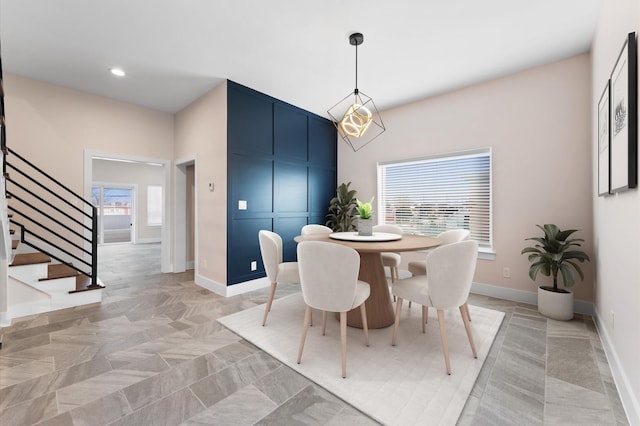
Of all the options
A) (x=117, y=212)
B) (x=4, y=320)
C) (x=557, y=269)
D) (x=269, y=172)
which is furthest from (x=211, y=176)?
(x=117, y=212)

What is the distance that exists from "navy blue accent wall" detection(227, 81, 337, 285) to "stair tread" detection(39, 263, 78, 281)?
5.77 feet

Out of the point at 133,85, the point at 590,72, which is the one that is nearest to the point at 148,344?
the point at 133,85

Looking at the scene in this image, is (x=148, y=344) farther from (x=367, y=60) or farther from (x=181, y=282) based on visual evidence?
(x=367, y=60)

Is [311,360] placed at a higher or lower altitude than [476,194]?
lower

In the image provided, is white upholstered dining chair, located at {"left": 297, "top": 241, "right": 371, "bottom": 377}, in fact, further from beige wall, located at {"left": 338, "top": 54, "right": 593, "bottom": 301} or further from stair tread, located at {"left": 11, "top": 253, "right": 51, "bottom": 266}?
stair tread, located at {"left": 11, "top": 253, "right": 51, "bottom": 266}

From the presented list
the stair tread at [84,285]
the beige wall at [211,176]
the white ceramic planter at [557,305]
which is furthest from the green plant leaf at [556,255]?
the stair tread at [84,285]

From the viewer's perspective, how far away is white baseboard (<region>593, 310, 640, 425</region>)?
1357mm

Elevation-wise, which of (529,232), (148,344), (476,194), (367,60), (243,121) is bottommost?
(148,344)

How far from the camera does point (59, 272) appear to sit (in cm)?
317

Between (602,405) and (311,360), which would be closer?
(602,405)

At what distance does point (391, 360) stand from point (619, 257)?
167 cm

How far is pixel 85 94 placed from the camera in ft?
13.0

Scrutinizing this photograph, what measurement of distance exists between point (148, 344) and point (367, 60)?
357cm

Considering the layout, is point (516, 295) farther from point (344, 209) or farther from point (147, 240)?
point (147, 240)
